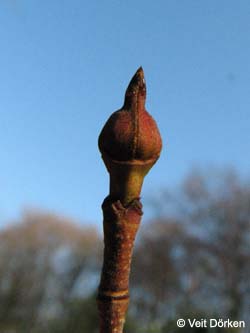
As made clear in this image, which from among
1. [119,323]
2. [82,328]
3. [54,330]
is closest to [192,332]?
[82,328]

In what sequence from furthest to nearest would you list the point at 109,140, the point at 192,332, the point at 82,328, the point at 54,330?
the point at 54,330 < the point at 82,328 < the point at 192,332 < the point at 109,140

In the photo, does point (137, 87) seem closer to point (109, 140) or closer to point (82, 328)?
point (109, 140)

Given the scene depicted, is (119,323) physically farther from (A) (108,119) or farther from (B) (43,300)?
(B) (43,300)

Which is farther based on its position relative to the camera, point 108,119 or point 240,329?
point 240,329

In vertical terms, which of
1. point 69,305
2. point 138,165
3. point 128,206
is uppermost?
point 138,165

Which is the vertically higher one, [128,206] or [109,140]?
[109,140]

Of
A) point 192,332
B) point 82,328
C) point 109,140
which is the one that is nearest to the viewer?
point 109,140

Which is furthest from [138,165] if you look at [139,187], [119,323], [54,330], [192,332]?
[54,330]
